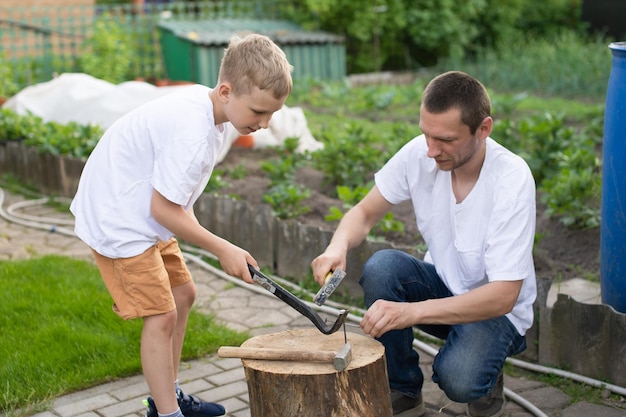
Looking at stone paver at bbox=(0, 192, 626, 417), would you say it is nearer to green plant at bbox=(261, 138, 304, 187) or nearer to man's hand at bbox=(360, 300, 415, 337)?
man's hand at bbox=(360, 300, 415, 337)

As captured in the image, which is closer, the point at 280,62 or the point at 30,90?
the point at 280,62

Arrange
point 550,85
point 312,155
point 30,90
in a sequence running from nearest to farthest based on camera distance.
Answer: point 312,155 → point 30,90 → point 550,85

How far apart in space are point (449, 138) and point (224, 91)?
801mm

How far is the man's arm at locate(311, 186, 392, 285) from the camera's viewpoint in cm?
309

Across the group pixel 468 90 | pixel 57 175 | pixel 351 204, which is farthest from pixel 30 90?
pixel 468 90

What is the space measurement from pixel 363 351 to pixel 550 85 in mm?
8705

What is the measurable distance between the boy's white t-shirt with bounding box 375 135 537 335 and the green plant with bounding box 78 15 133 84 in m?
8.76

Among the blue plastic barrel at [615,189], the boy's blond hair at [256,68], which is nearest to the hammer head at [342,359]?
the boy's blond hair at [256,68]

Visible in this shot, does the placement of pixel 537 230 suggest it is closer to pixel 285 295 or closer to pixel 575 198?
pixel 575 198

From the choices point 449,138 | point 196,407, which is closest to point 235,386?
point 196,407

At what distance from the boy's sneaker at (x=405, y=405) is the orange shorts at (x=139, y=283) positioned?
36.8 inches

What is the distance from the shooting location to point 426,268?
3.36 m

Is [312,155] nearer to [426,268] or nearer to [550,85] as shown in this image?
[426,268]

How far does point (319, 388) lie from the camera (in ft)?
8.78
